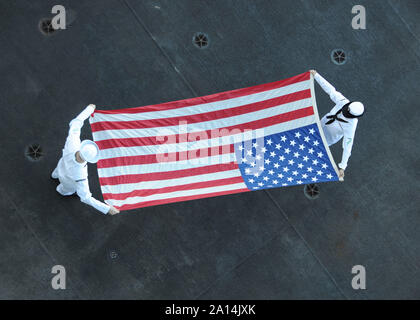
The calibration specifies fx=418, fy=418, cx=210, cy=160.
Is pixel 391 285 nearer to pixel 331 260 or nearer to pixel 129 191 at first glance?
pixel 331 260

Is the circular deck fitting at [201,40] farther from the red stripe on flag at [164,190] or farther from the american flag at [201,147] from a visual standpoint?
the red stripe on flag at [164,190]

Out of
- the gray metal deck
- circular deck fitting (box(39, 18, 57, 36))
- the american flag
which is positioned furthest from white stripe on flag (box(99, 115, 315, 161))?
circular deck fitting (box(39, 18, 57, 36))

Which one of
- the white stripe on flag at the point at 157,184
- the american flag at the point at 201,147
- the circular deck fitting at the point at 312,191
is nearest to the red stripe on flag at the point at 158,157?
the american flag at the point at 201,147

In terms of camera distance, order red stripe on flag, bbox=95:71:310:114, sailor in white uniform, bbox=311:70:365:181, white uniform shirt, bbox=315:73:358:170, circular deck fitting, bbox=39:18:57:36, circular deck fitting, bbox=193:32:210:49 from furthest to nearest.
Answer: circular deck fitting, bbox=193:32:210:49 → circular deck fitting, bbox=39:18:57:36 → white uniform shirt, bbox=315:73:358:170 → sailor in white uniform, bbox=311:70:365:181 → red stripe on flag, bbox=95:71:310:114

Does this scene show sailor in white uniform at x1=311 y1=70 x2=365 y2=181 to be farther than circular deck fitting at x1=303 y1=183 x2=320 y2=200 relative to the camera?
No

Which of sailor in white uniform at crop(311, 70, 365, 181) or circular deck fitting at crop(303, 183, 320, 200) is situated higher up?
sailor in white uniform at crop(311, 70, 365, 181)

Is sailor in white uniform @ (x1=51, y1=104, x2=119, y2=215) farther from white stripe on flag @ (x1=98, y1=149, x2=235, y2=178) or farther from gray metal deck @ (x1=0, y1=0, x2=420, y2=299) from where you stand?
gray metal deck @ (x1=0, y1=0, x2=420, y2=299)

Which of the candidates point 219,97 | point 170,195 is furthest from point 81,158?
point 219,97
